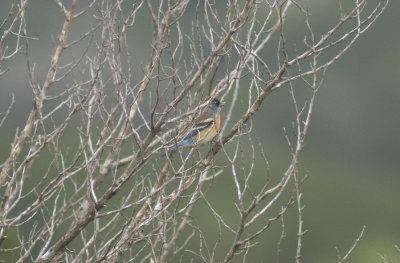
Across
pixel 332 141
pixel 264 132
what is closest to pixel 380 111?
pixel 332 141

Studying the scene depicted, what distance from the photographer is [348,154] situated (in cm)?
6112

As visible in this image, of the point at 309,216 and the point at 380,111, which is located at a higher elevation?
the point at 380,111

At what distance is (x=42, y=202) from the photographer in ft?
25.4

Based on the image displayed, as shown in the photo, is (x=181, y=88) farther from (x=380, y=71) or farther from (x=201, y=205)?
(x=380, y=71)

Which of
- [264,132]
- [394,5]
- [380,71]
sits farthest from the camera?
[380,71]

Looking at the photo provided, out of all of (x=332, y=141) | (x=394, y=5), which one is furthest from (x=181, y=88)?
(x=332, y=141)

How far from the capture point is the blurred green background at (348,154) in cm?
5059

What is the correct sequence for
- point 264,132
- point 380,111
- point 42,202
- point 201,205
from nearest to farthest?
point 42,202 < point 264,132 < point 201,205 < point 380,111

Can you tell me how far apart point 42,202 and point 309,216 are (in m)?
51.1

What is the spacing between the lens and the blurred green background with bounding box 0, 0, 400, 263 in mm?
50594

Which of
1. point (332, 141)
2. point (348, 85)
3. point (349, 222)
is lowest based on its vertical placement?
point (349, 222)

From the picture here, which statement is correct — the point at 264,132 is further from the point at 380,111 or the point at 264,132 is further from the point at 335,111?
the point at 380,111

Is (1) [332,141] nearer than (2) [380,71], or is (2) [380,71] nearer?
(1) [332,141]

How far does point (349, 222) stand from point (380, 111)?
720cm
